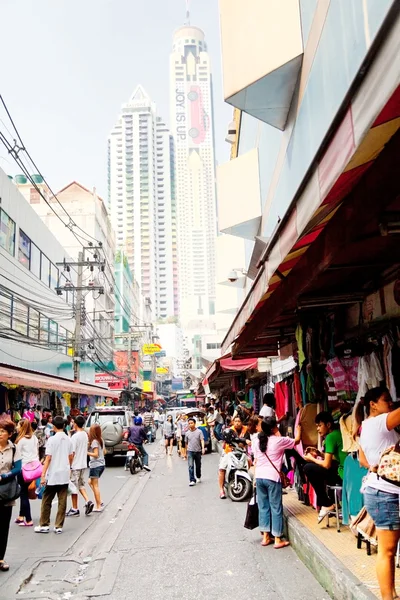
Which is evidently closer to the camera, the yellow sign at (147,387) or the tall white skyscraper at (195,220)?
the yellow sign at (147,387)

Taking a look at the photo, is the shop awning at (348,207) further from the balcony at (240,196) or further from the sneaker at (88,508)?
the balcony at (240,196)

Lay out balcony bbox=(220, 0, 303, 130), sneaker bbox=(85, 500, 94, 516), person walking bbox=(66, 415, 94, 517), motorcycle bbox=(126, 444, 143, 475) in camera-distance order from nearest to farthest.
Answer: balcony bbox=(220, 0, 303, 130), person walking bbox=(66, 415, 94, 517), sneaker bbox=(85, 500, 94, 516), motorcycle bbox=(126, 444, 143, 475)

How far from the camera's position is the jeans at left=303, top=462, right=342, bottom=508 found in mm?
7160

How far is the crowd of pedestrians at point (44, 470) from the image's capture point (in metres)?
6.43

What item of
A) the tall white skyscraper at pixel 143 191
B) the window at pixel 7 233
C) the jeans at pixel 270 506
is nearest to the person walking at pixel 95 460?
the jeans at pixel 270 506

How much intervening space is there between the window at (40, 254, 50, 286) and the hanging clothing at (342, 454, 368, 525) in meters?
24.1

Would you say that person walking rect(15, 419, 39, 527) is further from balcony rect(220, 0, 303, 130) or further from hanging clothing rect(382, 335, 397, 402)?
balcony rect(220, 0, 303, 130)

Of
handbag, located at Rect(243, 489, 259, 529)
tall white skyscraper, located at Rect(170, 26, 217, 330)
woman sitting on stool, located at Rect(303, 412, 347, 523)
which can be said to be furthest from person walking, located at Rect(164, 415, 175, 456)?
tall white skyscraper, located at Rect(170, 26, 217, 330)

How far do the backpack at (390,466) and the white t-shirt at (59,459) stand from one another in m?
5.80

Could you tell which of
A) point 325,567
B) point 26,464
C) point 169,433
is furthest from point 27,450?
point 169,433

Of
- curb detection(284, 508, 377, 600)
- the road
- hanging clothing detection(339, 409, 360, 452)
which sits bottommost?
the road

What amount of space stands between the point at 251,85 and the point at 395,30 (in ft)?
26.7

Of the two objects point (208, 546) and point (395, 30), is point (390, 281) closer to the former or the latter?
point (208, 546)

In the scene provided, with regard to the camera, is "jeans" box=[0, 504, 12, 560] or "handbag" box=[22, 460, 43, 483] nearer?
"jeans" box=[0, 504, 12, 560]
